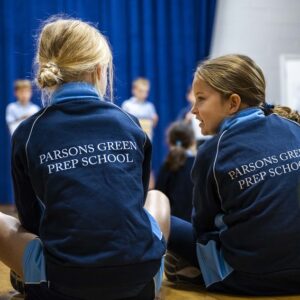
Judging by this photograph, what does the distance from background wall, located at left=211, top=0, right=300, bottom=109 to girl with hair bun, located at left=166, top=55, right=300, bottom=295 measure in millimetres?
4476

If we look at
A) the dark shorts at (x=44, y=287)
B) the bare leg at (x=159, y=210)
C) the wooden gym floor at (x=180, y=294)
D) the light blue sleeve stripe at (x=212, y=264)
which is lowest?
the wooden gym floor at (x=180, y=294)

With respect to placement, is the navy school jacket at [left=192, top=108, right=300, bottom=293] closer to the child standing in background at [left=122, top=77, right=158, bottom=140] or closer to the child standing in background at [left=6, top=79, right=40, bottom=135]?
the child standing in background at [left=6, top=79, right=40, bottom=135]

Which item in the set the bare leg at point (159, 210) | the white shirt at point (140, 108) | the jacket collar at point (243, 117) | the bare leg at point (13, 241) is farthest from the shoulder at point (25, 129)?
the white shirt at point (140, 108)

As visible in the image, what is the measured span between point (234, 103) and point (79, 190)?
1.82 ft

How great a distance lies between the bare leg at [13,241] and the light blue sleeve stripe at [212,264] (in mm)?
449

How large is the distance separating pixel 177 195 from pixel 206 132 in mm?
1090

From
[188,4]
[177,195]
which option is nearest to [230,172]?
[177,195]

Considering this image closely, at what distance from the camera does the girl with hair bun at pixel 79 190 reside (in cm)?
106

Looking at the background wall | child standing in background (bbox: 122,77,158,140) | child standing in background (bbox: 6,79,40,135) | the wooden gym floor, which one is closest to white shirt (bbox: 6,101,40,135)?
child standing in background (bbox: 6,79,40,135)

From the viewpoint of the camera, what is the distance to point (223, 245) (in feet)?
4.41

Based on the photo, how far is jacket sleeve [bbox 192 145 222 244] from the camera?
1341mm

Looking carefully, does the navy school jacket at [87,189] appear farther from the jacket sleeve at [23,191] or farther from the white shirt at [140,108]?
the white shirt at [140,108]

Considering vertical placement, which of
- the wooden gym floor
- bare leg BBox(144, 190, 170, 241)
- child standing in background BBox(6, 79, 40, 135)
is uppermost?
bare leg BBox(144, 190, 170, 241)

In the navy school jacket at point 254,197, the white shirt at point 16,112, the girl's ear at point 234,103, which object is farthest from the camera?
the white shirt at point 16,112
